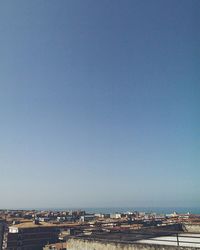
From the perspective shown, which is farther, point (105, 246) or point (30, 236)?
point (30, 236)

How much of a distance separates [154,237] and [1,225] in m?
16.4

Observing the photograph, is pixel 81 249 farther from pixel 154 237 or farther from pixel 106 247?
pixel 154 237

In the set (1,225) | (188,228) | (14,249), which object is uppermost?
(1,225)

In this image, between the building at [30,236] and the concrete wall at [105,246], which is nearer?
the concrete wall at [105,246]

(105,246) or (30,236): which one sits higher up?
(105,246)

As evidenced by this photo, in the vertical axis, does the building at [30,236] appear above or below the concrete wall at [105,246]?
below

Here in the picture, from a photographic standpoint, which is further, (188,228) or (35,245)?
(35,245)

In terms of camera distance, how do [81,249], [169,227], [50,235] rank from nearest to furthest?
[81,249]
[169,227]
[50,235]

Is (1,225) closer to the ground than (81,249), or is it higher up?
higher up

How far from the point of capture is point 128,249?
18172 mm

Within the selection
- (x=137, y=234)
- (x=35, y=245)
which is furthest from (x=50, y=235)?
(x=137, y=234)

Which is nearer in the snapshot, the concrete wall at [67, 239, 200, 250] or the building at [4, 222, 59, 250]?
the concrete wall at [67, 239, 200, 250]

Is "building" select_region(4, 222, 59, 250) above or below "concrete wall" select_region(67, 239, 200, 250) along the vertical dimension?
below

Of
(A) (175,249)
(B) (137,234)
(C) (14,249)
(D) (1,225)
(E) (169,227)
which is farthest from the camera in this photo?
(C) (14,249)
